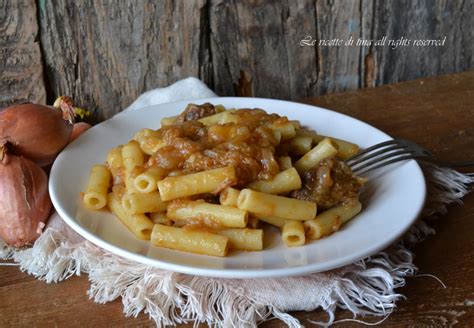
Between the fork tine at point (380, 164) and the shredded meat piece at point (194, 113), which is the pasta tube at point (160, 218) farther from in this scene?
the fork tine at point (380, 164)

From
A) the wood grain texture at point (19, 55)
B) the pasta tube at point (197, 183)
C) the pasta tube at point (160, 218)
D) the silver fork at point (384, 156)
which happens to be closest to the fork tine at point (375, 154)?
the silver fork at point (384, 156)

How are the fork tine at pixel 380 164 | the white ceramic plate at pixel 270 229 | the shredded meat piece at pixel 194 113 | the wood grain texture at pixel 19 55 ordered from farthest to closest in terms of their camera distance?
the wood grain texture at pixel 19 55
the shredded meat piece at pixel 194 113
the fork tine at pixel 380 164
the white ceramic plate at pixel 270 229

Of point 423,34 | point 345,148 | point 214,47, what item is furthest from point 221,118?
point 423,34

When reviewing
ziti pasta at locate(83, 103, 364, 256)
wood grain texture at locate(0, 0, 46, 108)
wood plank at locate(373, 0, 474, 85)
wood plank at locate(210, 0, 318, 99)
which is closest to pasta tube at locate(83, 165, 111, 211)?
ziti pasta at locate(83, 103, 364, 256)

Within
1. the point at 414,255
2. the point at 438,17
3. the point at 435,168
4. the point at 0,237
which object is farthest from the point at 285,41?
the point at 0,237

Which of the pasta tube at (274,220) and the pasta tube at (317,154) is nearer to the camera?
the pasta tube at (274,220)
